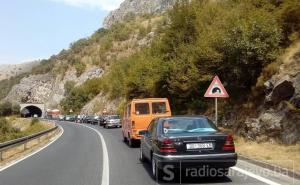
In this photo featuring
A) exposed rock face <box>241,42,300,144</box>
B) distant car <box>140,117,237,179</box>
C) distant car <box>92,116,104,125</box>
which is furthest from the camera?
distant car <box>92,116,104,125</box>

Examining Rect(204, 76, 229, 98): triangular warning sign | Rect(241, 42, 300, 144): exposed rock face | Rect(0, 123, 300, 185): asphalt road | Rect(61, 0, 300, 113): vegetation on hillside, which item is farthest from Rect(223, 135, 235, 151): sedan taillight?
Rect(61, 0, 300, 113): vegetation on hillside

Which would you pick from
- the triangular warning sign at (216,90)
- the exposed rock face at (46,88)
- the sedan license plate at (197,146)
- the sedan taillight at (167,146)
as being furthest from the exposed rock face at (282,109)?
the exposed rock face at (46,88)

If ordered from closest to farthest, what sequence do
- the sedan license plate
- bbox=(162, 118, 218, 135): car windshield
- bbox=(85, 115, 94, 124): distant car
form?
the sedan license plate → bbox=(162, 118, 218, 135): car windshield → bbox=(85, 115, 94, 124): distant car

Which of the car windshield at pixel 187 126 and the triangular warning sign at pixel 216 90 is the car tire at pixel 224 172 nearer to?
the car windshield at pixel 187 126

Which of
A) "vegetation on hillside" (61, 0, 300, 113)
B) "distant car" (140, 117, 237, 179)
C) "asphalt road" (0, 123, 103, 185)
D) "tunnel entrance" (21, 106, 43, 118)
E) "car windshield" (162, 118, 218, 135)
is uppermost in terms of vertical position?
"vegetation on hillside" (61, 0, 300, 113)

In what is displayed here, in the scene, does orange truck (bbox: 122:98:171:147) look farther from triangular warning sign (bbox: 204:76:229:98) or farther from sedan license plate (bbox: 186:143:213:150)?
sedan license plate (bbox: 186:143:213:150)

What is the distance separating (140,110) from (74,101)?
109 meters

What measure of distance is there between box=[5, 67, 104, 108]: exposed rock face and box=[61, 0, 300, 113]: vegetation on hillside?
99052 mm

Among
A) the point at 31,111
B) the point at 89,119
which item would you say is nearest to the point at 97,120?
the point at 89,119

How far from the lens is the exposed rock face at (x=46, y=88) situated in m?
151

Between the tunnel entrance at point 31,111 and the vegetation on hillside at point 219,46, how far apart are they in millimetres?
113853

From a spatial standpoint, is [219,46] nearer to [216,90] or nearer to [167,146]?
[216,90]

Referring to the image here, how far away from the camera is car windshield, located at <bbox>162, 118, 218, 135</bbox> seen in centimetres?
1177

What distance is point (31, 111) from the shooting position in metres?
170
